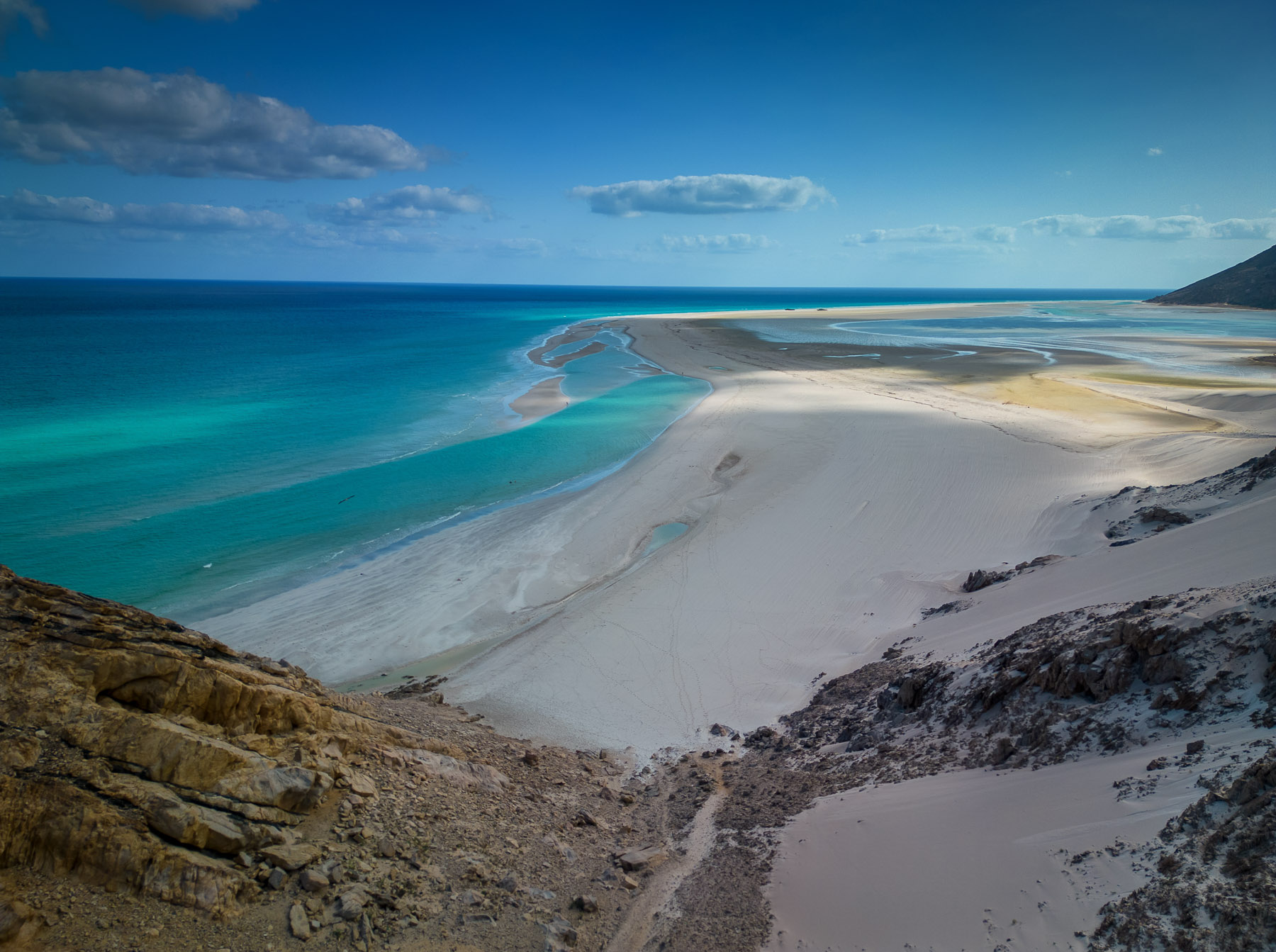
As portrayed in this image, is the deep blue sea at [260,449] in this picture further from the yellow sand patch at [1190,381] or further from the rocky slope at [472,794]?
the yellow sand patch at [1190,381]

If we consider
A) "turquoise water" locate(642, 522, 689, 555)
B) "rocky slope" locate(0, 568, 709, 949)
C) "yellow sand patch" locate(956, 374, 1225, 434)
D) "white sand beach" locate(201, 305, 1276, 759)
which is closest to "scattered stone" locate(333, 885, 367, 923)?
"rocky slope" locate(0, 568, 709, 949)

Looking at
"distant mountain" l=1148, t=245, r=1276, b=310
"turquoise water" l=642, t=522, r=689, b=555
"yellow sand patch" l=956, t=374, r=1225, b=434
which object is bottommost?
"turquoise water" l=642, t=522, r=689, b=555

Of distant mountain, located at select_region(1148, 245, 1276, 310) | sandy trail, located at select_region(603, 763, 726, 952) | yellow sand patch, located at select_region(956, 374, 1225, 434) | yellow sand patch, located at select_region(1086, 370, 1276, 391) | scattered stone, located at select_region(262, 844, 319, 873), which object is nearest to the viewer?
scattered stone, located at select_region(262, 844, 319, 873)

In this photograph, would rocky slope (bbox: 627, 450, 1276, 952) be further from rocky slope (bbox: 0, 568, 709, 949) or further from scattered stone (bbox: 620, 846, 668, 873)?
rocky slope (bbox: 0, 568, 709, 949)

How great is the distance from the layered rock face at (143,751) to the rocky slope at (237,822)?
1 centimetres

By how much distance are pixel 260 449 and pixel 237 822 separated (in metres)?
23.3

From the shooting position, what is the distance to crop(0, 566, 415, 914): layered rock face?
427 cm

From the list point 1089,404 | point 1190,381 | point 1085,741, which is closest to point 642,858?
point 1085,741

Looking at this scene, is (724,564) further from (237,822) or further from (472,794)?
(237,822)

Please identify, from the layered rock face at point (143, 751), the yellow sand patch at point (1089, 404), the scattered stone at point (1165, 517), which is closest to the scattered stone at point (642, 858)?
the layered rock face at point (143, 751)

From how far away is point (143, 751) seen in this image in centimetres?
478

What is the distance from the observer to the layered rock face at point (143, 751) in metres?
4.27

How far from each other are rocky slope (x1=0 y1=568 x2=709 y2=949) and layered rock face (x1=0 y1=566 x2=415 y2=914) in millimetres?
12

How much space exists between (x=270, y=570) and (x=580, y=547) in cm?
652
